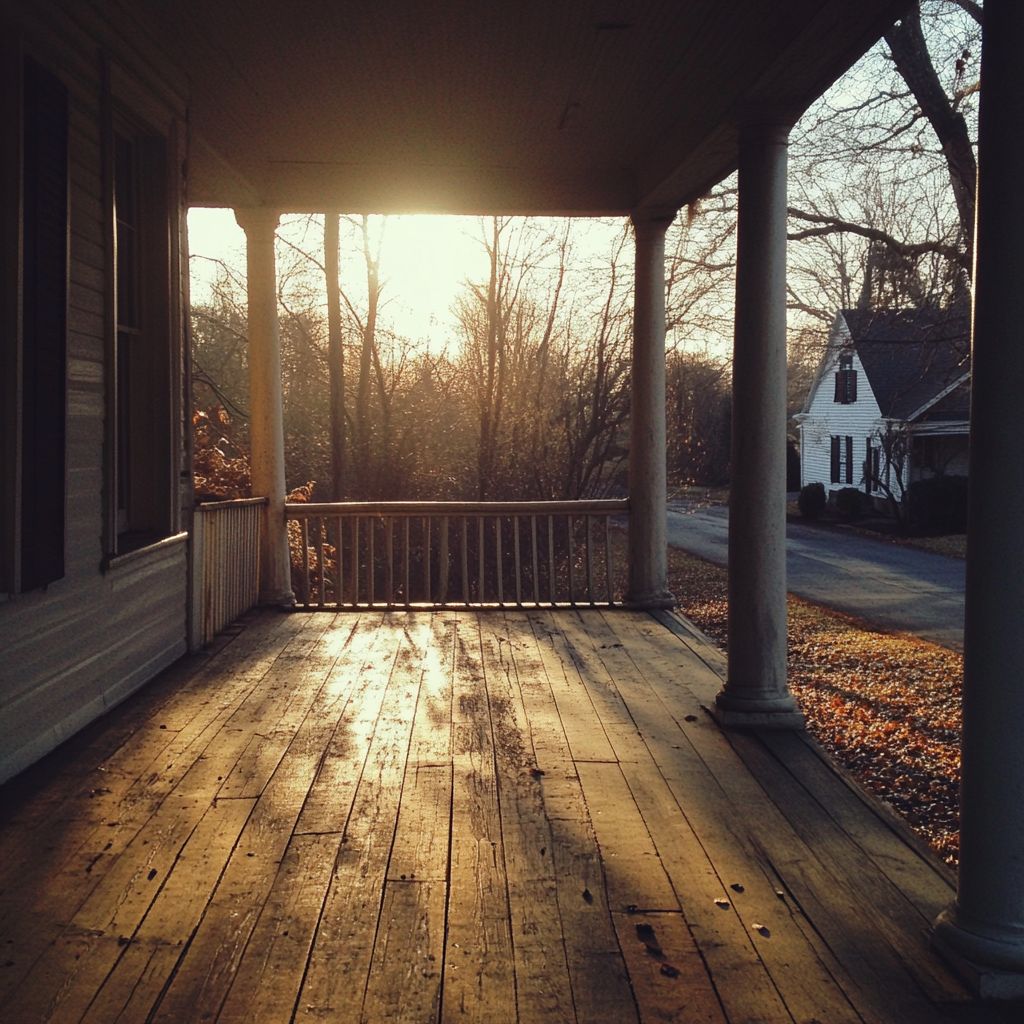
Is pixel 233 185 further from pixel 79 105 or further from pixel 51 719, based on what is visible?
pixel 51 719

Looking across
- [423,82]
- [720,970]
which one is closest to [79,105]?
[423,82]

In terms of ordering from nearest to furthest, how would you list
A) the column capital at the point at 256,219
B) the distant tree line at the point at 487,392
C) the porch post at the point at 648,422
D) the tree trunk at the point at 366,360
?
the porch post at the point at 648,422, the column capital at the point at 256,219, the distant tree line at the point at 487,392, the tree trunk at the point at 366,360

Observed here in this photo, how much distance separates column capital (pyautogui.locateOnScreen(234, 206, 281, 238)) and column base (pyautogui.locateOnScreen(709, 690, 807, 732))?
4739 millimetres

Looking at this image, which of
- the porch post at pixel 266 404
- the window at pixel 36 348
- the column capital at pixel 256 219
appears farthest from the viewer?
the porch post at pixel 266 404

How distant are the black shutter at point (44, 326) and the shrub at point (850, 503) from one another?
2172 cm

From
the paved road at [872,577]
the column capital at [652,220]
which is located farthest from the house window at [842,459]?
the column capital at [652,220]

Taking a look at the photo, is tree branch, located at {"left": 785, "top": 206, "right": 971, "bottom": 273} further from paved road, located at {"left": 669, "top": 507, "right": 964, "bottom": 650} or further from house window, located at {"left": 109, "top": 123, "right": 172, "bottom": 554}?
house window, located at {"left": 109, "top": 123, "right": 172, "bottom": 554}

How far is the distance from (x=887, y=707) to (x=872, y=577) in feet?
27.5

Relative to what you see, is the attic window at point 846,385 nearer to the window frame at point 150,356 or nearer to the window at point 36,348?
the window frame at point 150,356

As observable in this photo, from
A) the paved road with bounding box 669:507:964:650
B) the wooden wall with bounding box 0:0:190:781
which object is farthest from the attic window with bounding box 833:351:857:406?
the wooden wall with bounding box 0:0:190:781

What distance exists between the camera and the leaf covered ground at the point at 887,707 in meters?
4.12

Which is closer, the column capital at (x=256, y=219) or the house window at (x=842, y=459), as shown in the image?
the column capital at (x=256, y=219)

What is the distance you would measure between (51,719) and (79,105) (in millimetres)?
2387

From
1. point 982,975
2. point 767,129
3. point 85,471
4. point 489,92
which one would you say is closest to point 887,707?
point 767,129
